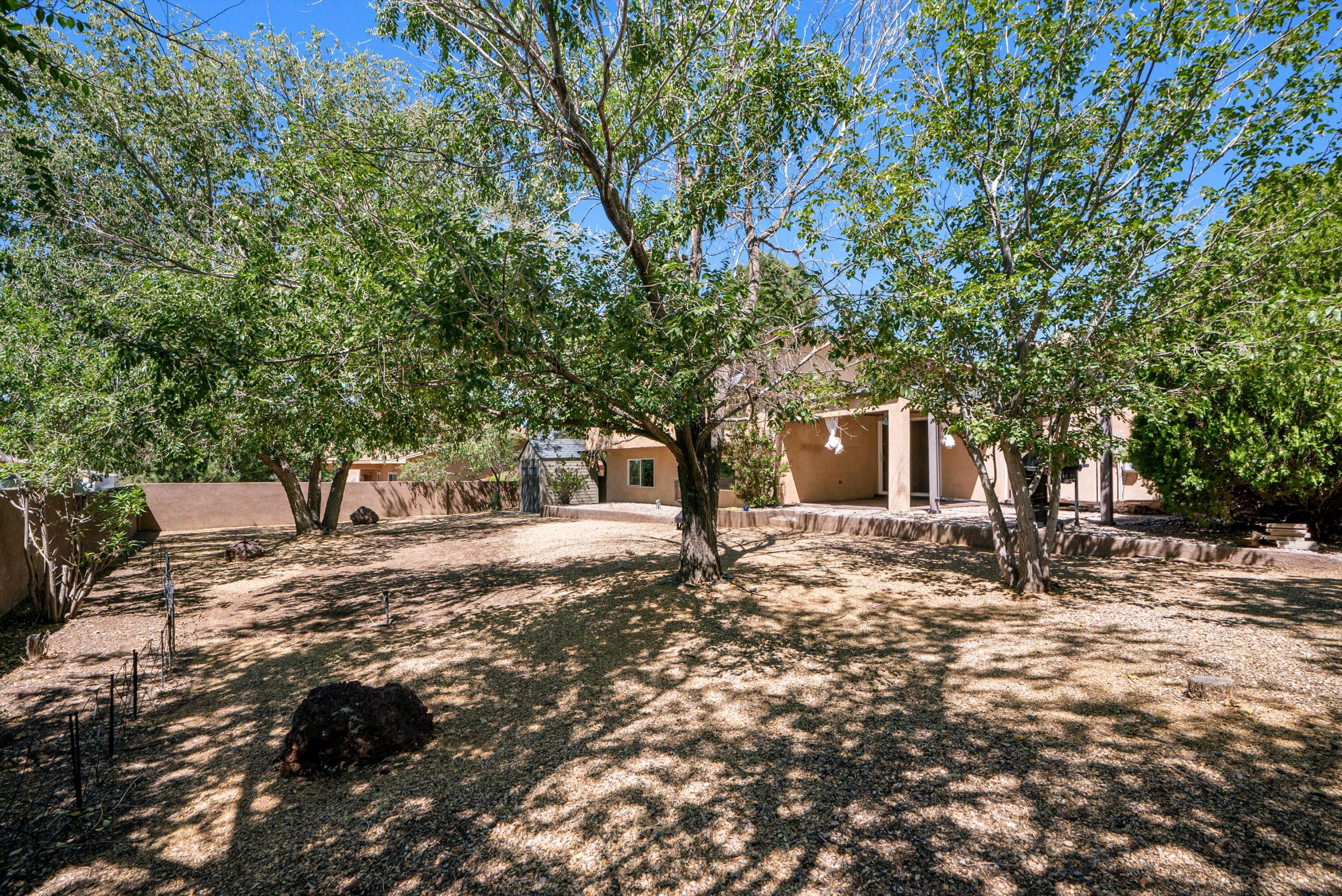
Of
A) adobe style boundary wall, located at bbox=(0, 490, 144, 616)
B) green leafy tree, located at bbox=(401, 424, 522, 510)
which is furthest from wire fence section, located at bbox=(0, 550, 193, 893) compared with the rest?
green leafy tree, located at bbox=(401, 424, 522, 510)

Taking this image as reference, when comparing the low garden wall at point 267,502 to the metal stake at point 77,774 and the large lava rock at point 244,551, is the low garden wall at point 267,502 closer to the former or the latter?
the large lava rock at point 244,551

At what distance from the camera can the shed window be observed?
22.2m

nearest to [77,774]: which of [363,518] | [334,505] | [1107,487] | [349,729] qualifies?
[349,729]

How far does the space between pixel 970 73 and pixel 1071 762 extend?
653 centimetres

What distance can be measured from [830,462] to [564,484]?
909cm

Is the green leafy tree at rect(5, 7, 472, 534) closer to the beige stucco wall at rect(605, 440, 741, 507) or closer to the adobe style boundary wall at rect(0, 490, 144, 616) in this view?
the adobe style boundary wall at rect(0, 490, 144, 616)

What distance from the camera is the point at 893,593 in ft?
25.5

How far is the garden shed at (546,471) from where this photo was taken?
22.2 meters

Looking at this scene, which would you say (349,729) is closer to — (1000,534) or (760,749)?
(760,749)

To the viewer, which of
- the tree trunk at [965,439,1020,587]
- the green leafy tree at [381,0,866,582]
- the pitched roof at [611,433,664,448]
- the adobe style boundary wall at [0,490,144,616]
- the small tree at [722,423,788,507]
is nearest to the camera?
the green leafy tree at [381,0,866,582]

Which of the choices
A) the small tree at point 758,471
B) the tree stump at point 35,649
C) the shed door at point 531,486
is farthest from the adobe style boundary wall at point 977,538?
the tree stump at point 35,649

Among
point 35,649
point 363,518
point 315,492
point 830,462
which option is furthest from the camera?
point 363,518

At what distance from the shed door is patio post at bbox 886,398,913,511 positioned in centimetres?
1179

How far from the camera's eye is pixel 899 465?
15133 mm
